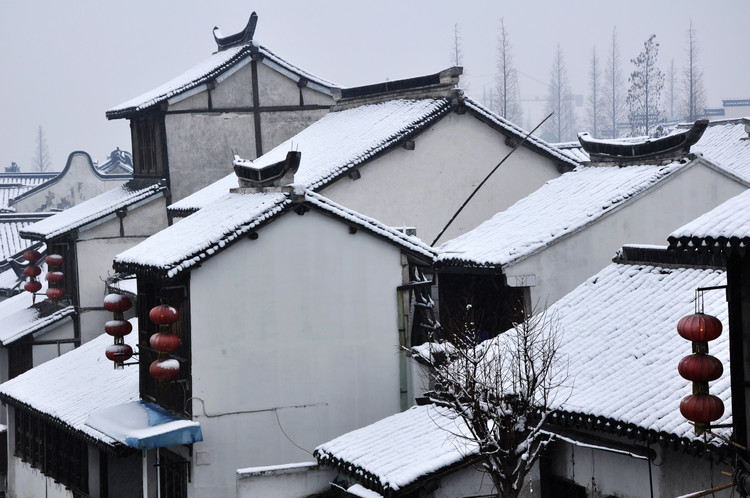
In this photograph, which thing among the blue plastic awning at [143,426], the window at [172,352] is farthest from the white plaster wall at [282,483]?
the window at [172,352]

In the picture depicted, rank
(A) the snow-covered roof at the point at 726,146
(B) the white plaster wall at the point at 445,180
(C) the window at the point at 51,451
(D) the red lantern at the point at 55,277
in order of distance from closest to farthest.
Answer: (C) the window at the point at 51,451
(B) the white plaster wall at the point at 445,180
(D) the red lantern at the point at 55,277
(A) the snow-covered roof at the point at 726,146

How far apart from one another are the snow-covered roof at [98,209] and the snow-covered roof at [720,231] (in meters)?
24.1

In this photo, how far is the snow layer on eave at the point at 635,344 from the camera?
50.3ft

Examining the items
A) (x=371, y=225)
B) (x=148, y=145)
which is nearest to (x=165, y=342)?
(x=371, y=225)

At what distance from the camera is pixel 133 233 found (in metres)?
35.4

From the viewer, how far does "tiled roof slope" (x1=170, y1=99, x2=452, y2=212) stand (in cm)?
2913

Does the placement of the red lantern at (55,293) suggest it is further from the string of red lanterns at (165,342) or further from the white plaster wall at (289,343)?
the white plaster wall at (289,343)

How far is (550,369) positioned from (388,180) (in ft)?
41.8

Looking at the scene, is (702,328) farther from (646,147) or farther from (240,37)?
(240,37)

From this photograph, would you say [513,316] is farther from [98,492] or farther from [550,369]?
[98,492]

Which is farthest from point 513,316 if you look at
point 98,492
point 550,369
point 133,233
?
point 133,233

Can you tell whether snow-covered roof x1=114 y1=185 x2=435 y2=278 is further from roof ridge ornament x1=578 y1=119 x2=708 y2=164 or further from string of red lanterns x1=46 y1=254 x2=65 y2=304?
string of red lanterns x1=46 y1=254 x2=65 y2=304

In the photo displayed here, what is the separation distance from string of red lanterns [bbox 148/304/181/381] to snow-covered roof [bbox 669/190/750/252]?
1151 cm

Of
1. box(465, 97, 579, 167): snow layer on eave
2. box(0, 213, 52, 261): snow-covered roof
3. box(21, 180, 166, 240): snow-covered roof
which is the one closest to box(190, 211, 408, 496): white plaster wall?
box(465, 97, 579, 167): snow layer on eave
